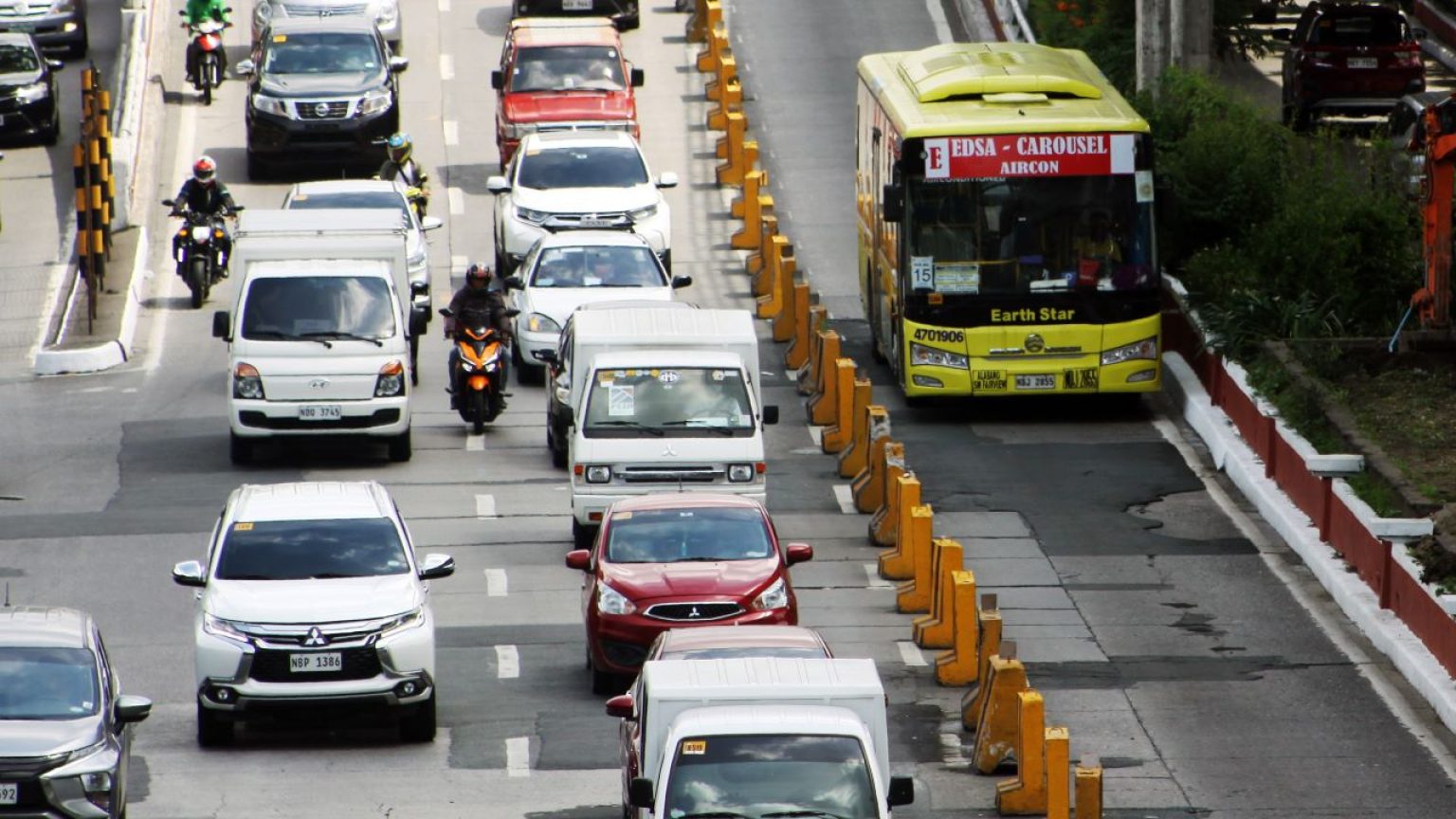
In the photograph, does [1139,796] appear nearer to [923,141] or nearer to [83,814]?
[83,814]

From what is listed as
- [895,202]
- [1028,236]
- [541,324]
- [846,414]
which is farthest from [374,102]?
[846,414]

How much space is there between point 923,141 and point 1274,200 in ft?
20.7

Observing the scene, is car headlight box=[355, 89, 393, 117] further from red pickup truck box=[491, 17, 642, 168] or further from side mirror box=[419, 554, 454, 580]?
side mirror box=[419, 554, 454, 580]

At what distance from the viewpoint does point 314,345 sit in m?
27.7

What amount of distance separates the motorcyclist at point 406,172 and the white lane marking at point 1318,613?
473 inches

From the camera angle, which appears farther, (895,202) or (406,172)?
(406,172)

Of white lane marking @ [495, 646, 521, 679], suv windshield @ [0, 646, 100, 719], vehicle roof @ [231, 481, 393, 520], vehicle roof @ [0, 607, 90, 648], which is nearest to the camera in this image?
suv windshield @ [0, 646, 100, 719]

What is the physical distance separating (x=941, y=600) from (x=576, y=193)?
1518cm

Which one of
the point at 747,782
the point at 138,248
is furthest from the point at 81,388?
the point at 747,782

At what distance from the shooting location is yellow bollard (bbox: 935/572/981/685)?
20.6m

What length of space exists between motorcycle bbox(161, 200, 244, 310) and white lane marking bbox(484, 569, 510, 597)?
12521 mm

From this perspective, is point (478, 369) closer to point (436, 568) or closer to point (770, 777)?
point (436, 568)

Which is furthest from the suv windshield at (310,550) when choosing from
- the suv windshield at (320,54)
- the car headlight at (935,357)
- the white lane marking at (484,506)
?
the suv windshield at (320,54)

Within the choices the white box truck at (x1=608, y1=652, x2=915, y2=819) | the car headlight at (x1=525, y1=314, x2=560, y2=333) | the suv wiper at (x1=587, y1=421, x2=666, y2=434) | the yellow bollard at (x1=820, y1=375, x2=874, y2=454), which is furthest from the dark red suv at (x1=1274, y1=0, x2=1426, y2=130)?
the white box truck at (x1=608, y1=652, x2=915, y2=819)
